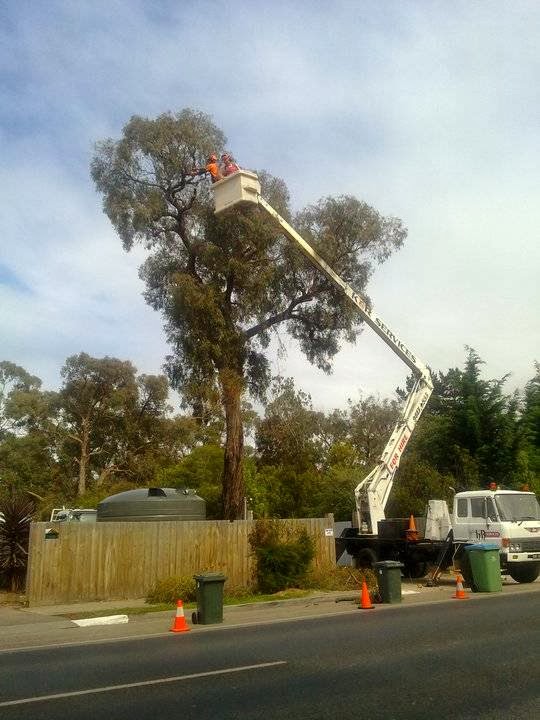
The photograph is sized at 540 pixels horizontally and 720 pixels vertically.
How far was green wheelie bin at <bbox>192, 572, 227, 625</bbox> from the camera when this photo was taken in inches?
494

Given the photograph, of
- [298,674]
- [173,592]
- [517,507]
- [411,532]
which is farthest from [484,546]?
[298,674]

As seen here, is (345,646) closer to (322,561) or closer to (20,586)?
(322,561)

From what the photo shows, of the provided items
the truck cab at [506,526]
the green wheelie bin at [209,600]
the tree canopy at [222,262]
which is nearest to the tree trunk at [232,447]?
the tree canopy at [222,262]

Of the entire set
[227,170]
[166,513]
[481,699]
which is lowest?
A: [481,699]

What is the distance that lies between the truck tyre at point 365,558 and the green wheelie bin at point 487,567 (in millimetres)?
3867

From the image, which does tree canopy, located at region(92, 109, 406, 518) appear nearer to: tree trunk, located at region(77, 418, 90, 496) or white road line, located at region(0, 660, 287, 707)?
white road line, located at region(0, 660, 287, 707)

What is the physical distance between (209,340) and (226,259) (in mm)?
2835

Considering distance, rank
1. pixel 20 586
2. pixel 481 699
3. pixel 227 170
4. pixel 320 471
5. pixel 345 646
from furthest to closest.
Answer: pixel 320 471
pixel 227 170
pixel 20 586
pixel 345 646
pixel 481 699

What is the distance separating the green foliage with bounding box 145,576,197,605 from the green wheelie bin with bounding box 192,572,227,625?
3.20 meters

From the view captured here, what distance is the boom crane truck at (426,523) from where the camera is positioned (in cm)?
1827

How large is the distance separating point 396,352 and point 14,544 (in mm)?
12764

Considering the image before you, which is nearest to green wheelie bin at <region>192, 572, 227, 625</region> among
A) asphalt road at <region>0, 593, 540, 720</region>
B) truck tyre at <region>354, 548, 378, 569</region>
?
asphalt road at <region>0, 593, 540, 720</region>

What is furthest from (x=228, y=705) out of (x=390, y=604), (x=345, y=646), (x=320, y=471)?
(x=320, y=471)

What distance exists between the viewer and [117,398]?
48.5 meters
